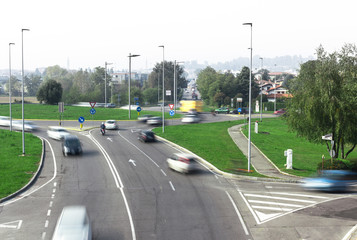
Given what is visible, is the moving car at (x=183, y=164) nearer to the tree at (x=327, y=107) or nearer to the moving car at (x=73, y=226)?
the tree at (x=327, y=107)

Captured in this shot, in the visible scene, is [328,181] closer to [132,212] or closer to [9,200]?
[132,212]

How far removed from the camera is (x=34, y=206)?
2081 cm

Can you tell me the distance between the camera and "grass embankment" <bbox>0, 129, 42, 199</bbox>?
81.1 ft

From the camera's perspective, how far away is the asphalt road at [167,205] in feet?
56.8

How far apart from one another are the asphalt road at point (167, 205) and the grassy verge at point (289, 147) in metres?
6.57

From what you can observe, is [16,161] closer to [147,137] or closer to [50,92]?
[147,137]

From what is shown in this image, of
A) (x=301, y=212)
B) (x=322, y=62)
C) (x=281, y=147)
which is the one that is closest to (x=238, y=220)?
(x=301, y=212)

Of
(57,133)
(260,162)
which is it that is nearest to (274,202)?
(260,162)

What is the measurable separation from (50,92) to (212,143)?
58.0 meters

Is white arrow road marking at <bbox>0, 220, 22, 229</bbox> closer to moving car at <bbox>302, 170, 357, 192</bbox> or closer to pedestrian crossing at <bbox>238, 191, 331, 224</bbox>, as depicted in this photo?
pedestrian crossing at <bbox>238, 191, 331, 224</bbox>

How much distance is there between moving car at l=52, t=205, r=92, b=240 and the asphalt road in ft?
5.90

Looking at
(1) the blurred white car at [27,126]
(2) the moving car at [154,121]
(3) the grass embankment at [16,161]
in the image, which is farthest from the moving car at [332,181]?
(1) the blurred white car at [27,126]

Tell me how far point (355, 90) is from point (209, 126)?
28202mm

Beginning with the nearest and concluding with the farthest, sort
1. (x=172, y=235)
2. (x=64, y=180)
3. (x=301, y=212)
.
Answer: (x=172, y=235) < (x=301, y=212) < (x=64, y=180)
